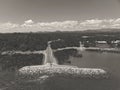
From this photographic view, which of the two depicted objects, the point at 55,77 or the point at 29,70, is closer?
the point at 55,77

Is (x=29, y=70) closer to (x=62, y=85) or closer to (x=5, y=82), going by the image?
(x=5, y=82)

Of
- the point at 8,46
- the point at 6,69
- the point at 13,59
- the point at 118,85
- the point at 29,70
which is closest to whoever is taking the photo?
the point at 118,85

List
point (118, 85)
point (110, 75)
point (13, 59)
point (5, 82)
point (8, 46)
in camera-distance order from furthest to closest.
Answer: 1. point (8, 46)
2. point (13, 59)
3. point (110, 75)
4. point (5, 82)
5. point (118, 85)

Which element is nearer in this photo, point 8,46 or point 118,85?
point 118,85

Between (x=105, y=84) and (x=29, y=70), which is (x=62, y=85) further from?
(x=29, y=70)

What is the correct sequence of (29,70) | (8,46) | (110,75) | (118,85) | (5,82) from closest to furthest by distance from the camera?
(118,85)
(5,82)
(110,75)
(29,70)
(8,46)

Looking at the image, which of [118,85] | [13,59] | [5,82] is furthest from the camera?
[13,59]

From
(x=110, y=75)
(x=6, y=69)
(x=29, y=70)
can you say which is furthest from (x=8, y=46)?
(x=110, y=75)

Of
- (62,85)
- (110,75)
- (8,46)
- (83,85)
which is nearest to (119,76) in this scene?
→ (110,75)
